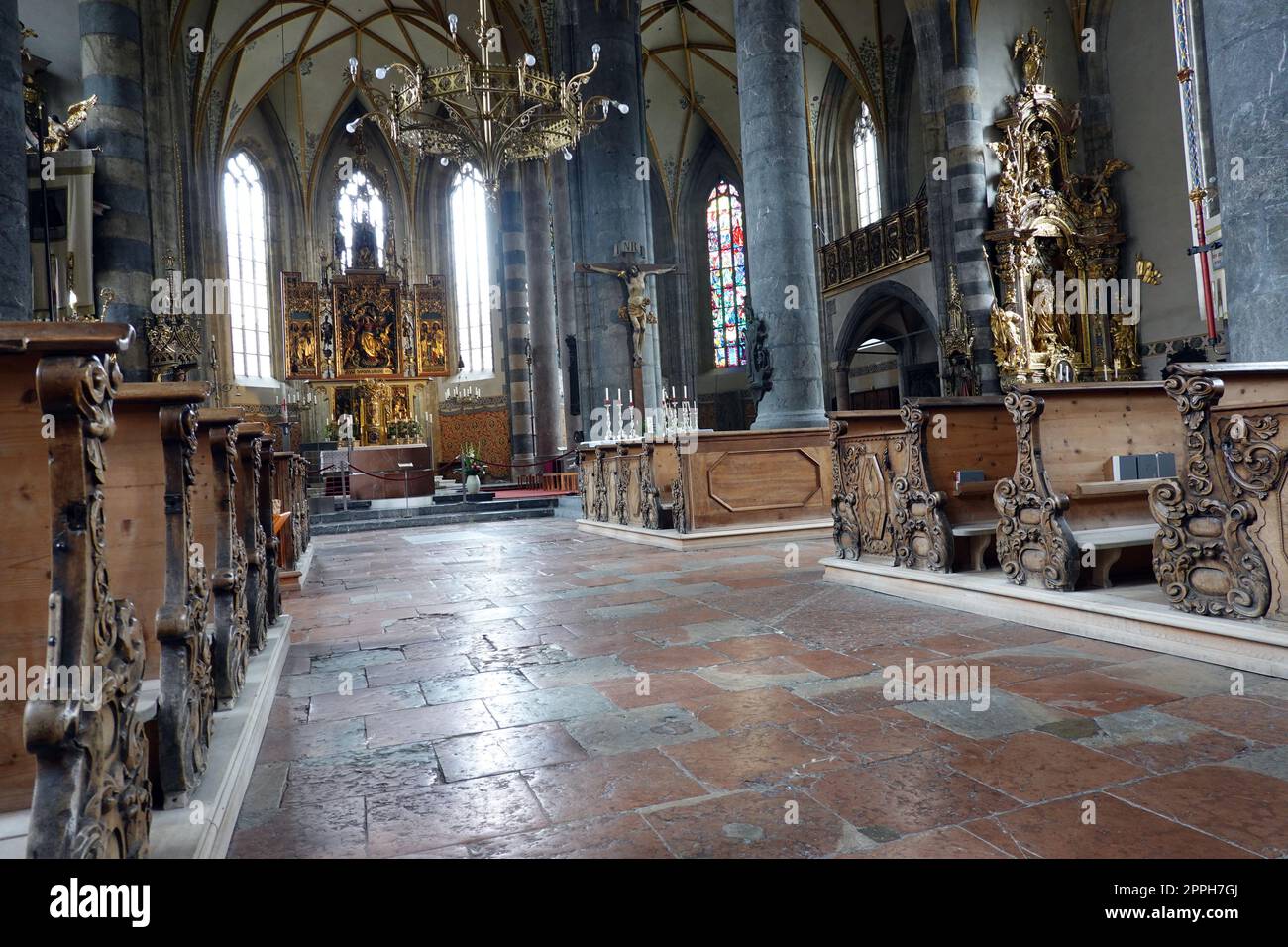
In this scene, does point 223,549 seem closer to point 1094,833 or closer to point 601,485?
point 1094,833

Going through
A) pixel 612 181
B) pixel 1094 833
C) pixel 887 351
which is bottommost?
pixel 1094 833

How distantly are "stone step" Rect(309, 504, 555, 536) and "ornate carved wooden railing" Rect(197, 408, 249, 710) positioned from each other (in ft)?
34.1

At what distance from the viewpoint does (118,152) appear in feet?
34.7

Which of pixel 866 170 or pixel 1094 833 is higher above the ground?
pixel 866 170

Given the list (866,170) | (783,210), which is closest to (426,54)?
(866,170)

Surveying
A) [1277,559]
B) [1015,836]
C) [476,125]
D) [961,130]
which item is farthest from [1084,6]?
[1015,836]

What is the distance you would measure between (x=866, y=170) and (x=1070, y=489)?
730 inches

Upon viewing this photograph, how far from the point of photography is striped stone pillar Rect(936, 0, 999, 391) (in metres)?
15.1

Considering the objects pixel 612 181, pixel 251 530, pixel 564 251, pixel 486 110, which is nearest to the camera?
pixel 251 530

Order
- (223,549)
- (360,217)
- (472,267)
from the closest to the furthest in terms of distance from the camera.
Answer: (223,549), (360,217), (472,267)

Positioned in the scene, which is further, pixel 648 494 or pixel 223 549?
pixel 648 494

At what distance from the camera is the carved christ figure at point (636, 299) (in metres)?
11.8

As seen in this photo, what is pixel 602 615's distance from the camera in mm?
5066
